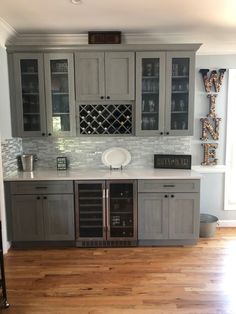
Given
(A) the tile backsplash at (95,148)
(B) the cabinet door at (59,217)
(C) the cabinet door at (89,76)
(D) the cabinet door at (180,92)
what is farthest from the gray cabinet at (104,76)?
(B) the cabinet door at (59,217)

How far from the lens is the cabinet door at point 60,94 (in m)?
3.46

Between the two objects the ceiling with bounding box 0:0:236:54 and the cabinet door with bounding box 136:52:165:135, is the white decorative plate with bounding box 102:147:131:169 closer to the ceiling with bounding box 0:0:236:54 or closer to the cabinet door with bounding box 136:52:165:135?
the cabinet door with bounding box 136:52:165:135

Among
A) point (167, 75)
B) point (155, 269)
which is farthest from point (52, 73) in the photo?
point (155, 269)

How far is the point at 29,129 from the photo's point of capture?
3566 mm

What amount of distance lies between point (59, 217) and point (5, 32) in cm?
229

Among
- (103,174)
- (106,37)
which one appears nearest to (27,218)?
(103,174)

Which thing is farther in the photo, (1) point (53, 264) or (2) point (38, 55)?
(2) point (38, 55)

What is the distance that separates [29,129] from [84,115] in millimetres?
719

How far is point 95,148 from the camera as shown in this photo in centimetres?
393

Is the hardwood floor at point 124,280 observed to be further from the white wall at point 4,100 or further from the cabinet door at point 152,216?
the white wall at point 4,100

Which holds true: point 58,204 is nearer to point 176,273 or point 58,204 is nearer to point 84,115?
point 84,115

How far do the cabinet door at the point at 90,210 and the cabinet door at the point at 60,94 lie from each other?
29.4 inches

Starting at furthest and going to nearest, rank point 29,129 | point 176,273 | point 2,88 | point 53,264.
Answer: point 29,129 → point 2,88 → point 53,264 → point 176,273

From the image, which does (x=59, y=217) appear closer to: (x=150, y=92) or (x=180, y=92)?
(x=150, y=92)
